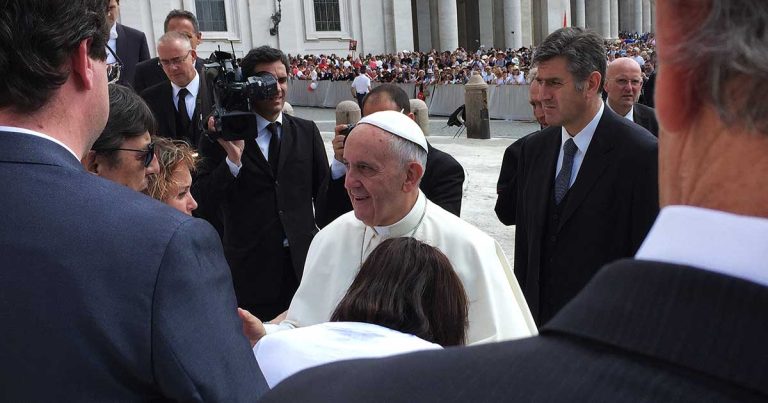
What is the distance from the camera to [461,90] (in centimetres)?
2270

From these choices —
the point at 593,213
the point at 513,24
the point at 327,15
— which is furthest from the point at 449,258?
the point at 513,24

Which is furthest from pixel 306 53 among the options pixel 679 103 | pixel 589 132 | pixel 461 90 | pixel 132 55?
pixel 679 103

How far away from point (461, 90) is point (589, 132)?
19.1 meters

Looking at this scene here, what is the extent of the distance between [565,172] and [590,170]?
200mm

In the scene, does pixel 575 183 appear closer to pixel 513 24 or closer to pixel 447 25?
pixel 447 25

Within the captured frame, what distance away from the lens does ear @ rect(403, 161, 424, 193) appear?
351 centimetres

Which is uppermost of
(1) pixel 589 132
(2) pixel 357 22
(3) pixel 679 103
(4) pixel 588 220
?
(2) pixel 357 22

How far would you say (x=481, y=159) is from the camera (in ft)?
43.5

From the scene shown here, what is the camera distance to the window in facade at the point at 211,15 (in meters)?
35.0

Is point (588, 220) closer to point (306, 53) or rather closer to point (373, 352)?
point (373, 352)

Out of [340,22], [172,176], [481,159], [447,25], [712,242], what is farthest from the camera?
[447,25]

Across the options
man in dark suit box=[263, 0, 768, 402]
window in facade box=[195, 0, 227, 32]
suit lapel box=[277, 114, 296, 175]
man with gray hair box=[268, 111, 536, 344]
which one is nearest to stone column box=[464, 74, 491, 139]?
suit lapel box=[277, 114, 296, 175]

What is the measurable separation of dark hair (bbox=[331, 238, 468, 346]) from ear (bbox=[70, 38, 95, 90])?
964mm

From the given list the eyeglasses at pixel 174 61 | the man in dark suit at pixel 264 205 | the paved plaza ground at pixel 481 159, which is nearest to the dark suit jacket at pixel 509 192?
the man in dark suit at pixel 264 205
